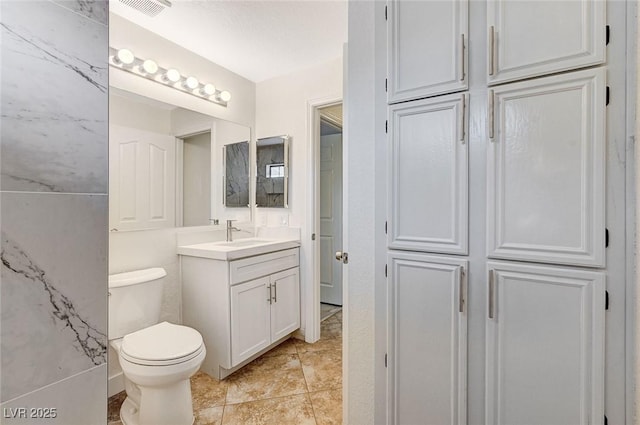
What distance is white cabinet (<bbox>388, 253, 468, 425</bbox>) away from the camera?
111 centimetres

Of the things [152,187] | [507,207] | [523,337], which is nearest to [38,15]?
[507,207]

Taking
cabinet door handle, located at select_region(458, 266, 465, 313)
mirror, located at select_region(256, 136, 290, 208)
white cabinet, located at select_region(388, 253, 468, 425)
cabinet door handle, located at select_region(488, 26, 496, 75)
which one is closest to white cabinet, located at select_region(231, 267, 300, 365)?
mirror, located at select_region(256, 136, 290, 208)

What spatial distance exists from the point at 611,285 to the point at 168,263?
7.80 ft

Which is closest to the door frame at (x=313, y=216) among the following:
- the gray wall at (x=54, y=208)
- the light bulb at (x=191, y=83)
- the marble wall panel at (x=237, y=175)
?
the marble wall panel at (x=237, y=175)

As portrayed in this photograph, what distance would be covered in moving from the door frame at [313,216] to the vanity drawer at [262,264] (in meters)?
0.17

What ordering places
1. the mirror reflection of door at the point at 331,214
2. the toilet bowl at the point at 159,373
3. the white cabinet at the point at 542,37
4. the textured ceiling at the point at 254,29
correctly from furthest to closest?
the mirror reflection of door at the point at 331,214 → the textured ceiling at the point at 254,29 → the toilet bowl at the point at 159,373 → the white cabinet at the point at 542,37

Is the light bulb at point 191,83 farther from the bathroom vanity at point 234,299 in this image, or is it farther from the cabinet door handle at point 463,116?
the cabinet door handle at point 463,116

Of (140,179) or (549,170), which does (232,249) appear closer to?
(140,179)

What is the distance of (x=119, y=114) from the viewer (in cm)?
194

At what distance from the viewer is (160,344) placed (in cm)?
165

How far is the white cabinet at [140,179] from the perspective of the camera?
190cm

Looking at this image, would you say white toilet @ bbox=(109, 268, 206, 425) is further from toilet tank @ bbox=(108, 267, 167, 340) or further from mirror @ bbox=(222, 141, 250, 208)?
mirror @ bbox=(222, 141, 250, 208)

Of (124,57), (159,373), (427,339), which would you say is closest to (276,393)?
(159,373)

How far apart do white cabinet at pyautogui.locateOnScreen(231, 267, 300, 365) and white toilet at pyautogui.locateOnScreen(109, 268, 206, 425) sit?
406 millimetres
